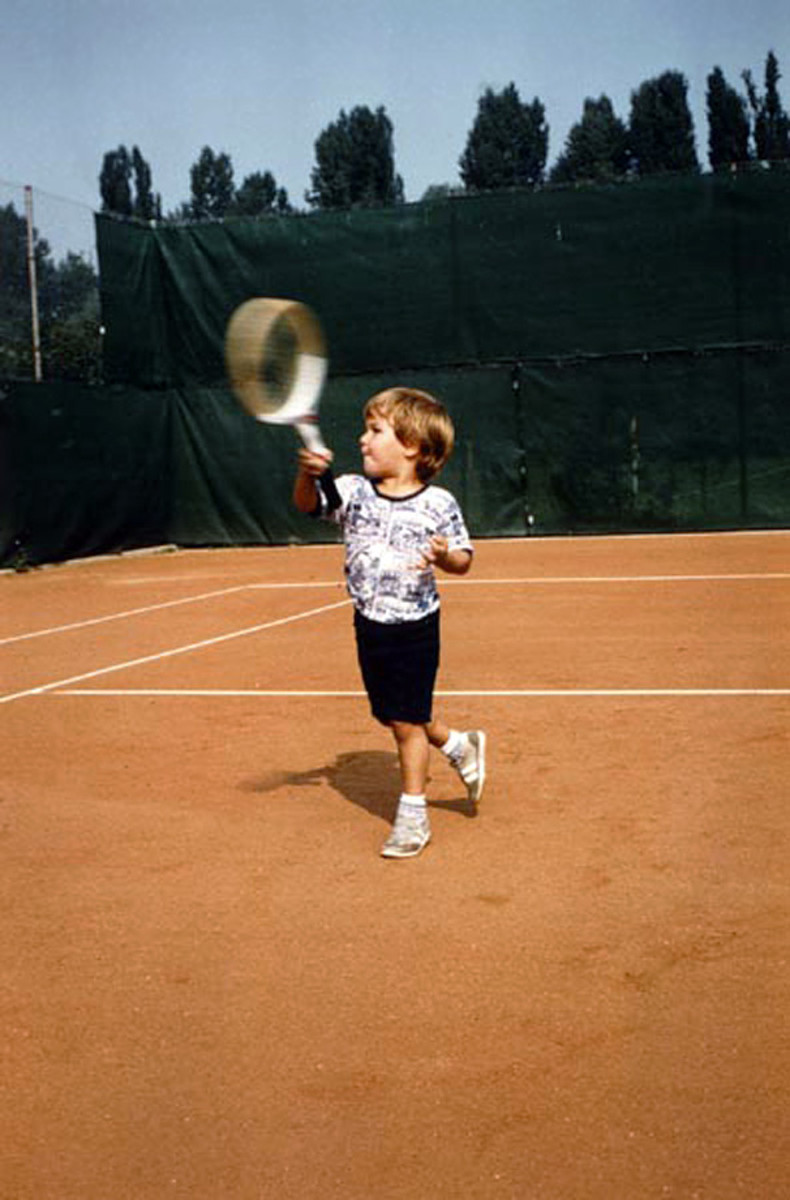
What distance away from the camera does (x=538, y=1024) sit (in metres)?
2.63

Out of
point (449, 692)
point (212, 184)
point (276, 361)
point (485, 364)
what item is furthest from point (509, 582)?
point (212, 184)

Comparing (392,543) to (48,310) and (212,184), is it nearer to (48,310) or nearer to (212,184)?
(48,310)

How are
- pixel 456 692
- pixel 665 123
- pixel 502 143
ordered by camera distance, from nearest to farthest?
pixel 456 692 → pixel 665 123 → pixel 502 143

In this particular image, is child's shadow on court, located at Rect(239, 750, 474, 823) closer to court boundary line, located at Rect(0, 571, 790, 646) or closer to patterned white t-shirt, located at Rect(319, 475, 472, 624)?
patterned white t-shirt, located at Rect(319, 475, 472, 624)

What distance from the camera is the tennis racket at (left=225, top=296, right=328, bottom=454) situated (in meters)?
4.11

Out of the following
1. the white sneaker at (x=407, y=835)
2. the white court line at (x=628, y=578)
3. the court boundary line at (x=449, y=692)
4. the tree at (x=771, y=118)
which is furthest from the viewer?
the tree at (x=771, y=118)

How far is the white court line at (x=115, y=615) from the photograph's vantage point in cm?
844

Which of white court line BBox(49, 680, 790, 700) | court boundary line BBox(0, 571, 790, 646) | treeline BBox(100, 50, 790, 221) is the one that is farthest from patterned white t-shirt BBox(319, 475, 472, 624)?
treeline BBox(100, 50, 790, 221)

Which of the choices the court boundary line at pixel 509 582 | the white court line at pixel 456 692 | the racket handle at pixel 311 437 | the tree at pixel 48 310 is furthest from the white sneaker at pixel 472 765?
the tree at pixel 48 310

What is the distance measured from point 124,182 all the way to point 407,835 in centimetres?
5221

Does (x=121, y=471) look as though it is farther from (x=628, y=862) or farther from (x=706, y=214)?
(x=628, y=862)

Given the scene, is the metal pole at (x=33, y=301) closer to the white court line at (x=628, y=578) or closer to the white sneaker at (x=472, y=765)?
the white court line at (x=628, y=578)

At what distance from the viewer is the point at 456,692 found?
6.00m

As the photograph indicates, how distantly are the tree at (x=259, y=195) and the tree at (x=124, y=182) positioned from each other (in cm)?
578
